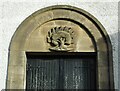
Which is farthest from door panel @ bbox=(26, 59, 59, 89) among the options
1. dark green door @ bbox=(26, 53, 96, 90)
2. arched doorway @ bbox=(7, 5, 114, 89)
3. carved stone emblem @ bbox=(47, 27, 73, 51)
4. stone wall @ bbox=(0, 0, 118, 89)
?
stone wall @ bbox=(0, 0, 118, 89)

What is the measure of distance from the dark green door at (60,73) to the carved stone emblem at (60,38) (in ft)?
1.31

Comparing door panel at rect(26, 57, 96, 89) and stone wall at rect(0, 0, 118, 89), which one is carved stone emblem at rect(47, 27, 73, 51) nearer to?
door panel at rect(26, 57, 96, 89)

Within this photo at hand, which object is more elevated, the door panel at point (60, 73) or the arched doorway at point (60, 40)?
the arched doorway at point (60, 40)

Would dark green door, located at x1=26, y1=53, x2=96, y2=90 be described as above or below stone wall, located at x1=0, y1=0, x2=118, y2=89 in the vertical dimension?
below

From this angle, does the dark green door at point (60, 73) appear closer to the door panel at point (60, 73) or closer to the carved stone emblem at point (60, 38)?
the door panel at point (60, 73)

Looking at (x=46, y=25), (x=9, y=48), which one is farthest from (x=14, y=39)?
(x=46, y=25)

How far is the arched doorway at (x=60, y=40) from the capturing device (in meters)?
9.07

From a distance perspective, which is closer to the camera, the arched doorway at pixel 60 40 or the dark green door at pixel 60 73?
the arched doorway at pixel 60 40

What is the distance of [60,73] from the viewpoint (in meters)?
9.44

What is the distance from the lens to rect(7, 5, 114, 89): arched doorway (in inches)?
357

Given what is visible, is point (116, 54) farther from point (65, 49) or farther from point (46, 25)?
point (46, 25)

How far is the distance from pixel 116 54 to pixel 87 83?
43.0 inches

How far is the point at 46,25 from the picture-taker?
9.48 metres

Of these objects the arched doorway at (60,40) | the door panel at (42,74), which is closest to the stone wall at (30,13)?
the arched doorway at (60,40)
